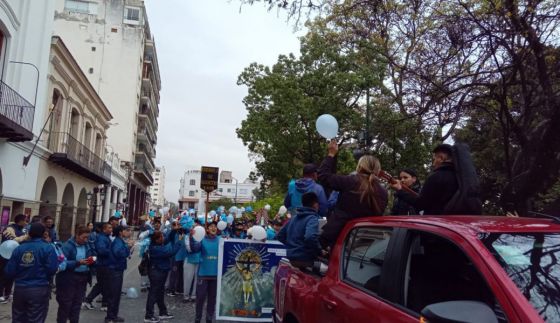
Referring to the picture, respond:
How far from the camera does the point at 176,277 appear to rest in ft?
37.5

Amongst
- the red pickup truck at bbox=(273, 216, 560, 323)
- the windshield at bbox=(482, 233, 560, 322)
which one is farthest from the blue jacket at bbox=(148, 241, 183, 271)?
the windshield at bbox=(482, 233, 560, 322)

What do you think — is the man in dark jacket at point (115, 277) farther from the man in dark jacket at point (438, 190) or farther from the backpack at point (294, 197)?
the man in dark jacket at point (438, 190)

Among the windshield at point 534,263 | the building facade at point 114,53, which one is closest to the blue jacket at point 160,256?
the windshield at point 534,263

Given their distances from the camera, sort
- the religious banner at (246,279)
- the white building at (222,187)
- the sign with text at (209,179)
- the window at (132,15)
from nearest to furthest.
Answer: the religious banner at (246,279) < the sign with text at (209,179) < the window at (132,15) < the white building at (222,187)

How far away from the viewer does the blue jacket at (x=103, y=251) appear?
26.9ft

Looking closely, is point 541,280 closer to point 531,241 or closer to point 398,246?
point 531,241

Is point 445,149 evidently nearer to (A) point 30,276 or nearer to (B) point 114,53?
(A) point 30,276

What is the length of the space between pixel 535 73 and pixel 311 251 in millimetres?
8560

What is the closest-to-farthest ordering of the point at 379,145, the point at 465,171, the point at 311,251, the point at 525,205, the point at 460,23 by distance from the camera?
the point at 465,171, the point at 311,251, the point at 525,205, the point at 460,23, the point at 379,145

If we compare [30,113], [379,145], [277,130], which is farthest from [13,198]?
[379,145]

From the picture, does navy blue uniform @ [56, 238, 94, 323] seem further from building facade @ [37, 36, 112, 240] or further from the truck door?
building facade @ [37, 36, 112, 240]

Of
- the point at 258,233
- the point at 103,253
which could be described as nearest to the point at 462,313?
the point at 258,233

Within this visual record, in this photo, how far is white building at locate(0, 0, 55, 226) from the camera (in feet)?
49.1

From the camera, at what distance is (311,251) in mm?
4879
